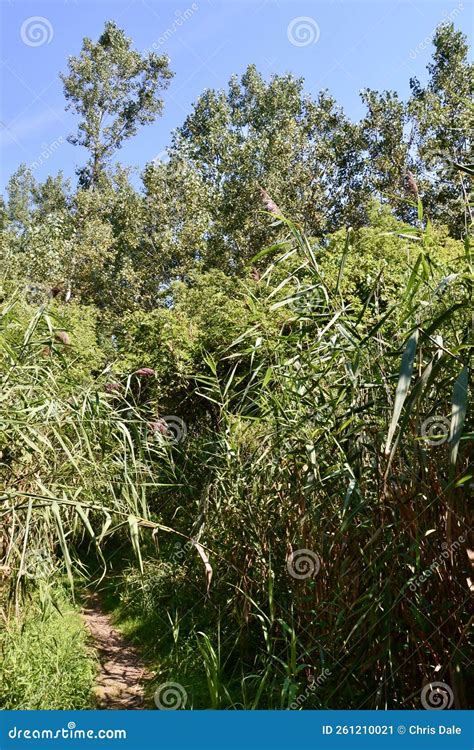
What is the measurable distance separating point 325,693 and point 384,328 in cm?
142

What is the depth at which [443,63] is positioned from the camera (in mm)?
17266

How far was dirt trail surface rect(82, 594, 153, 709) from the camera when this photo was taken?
11.4 feet

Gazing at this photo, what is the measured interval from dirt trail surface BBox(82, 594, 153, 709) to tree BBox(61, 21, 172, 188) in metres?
17.4

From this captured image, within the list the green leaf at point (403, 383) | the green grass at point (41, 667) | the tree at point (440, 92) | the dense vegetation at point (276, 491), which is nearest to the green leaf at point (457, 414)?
the dense vegetation at point (276, 491)

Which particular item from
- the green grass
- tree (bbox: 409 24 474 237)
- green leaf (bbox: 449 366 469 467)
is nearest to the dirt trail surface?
the green grass

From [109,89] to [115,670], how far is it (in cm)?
1862

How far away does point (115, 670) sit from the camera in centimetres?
390

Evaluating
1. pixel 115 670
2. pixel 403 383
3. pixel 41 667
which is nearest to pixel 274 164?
pixel 115 670

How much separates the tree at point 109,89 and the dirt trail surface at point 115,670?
17420 mm

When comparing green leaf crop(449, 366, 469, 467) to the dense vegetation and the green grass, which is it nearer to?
the dense vegetation

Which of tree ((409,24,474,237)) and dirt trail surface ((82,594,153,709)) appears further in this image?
tree ((409,24,474,237))

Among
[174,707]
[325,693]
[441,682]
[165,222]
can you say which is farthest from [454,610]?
[165,222]

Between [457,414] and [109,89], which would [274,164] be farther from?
[457,414]

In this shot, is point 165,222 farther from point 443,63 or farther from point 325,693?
point 325,693
